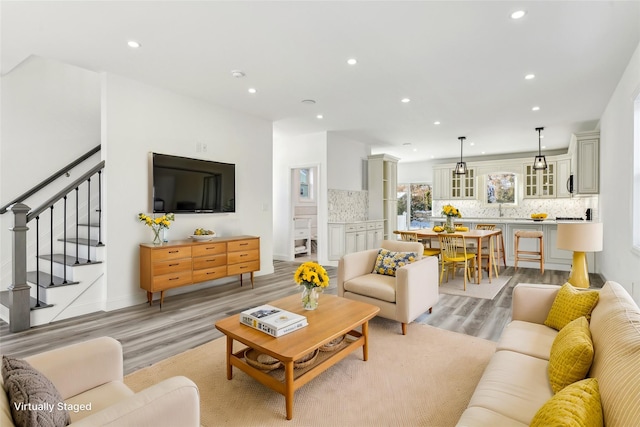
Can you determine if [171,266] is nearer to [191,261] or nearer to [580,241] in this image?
[191,261]

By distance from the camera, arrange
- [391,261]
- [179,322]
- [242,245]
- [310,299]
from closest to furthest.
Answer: [310,299]
[179,322]
[391,261]
[242,245]

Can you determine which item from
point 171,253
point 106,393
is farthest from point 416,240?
point 106,393

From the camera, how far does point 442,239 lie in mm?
5109

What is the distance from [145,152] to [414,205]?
8.68 metres

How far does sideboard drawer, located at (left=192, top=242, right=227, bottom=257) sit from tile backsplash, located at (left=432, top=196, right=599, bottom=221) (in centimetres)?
736

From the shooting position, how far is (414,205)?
10.9 metres

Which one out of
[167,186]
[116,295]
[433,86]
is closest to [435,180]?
[433,86]

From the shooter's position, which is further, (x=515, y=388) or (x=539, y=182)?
(x=539, y=182)

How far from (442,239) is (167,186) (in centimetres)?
413

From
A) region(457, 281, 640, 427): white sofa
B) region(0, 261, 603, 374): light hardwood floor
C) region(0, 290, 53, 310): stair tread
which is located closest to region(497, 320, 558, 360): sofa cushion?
region(457, 281, 640, 427): white sofa

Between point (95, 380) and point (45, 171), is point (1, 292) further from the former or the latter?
point (95, 380)

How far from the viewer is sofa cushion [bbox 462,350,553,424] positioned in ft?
4.33

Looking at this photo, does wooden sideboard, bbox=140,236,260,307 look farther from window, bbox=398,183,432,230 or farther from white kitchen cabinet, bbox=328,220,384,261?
window, bbox=398,183,432,230

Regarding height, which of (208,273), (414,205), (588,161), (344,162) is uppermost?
(344,162)
